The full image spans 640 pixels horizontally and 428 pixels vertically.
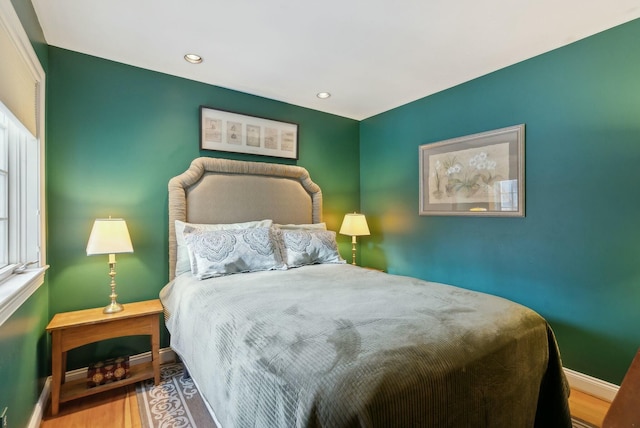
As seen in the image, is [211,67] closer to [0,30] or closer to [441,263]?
[0,30]

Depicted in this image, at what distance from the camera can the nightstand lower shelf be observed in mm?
1973

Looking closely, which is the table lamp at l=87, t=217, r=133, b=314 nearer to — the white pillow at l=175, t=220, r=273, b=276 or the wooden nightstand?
the wooden nightstand

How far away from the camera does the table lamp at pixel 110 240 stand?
81.4 inches

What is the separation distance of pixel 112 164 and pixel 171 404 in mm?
1835

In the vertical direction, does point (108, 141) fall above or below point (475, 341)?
above

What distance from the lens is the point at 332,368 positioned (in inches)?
39.2

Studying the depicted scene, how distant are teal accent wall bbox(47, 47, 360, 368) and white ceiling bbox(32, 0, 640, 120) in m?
0.17

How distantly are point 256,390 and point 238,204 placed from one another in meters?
2.08

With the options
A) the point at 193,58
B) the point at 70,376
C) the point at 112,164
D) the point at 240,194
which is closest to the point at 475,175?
the point at 240,194

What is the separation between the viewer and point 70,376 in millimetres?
2256

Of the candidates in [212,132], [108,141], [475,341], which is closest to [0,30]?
[108,141]

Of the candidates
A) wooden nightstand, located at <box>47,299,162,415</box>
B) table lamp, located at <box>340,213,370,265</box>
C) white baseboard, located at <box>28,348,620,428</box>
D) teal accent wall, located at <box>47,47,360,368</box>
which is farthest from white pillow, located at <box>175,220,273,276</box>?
table lamp, located at <box>340,213,370,265</box>

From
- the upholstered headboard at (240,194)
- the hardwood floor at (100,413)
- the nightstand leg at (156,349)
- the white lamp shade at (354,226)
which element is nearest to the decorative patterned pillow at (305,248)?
the upholstered headboard at (240,194)

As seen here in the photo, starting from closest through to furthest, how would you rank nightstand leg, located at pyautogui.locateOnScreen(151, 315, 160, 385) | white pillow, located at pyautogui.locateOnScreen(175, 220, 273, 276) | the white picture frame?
nightstand leg, located at pyautogui.locateOnScreen(151, 315, 160, 385) < white pillow, located at pyautogui.locateOnScreen(175, 220, 273, 276) < the white picture frame
